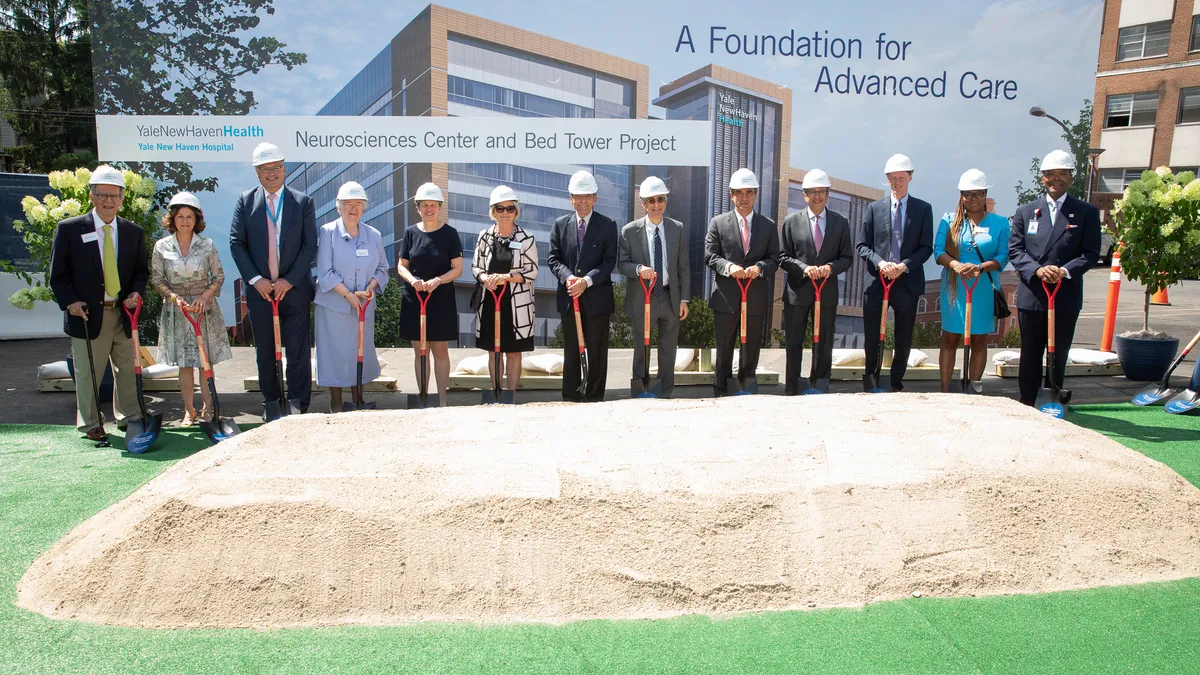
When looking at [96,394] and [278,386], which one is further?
[278,386]

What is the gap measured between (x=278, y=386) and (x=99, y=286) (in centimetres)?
122

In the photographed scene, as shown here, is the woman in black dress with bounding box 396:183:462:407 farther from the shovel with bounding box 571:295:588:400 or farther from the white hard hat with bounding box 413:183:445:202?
the shovel with bounding box 571:295:588:400

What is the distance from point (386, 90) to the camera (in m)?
6.71

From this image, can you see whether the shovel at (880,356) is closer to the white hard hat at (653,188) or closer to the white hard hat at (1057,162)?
the white hard hat at (1057,162)

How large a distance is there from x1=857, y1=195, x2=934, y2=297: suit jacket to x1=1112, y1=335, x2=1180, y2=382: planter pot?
2586 mm

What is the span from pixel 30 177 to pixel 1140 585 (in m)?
14.2

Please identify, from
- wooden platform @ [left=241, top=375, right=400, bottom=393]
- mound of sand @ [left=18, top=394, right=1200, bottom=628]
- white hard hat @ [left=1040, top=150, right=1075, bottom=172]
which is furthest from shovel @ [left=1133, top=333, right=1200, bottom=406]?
wooden platform @ [left=241, top=375, right=400, bottom=393]

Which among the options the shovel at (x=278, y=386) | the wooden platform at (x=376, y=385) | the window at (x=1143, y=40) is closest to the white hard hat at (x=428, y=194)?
the shovel at (x=278, y=386)

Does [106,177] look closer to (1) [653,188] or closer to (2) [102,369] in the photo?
(2) [102,369]

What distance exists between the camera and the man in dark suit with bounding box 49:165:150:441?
4.88 m

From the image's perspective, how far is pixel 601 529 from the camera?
111 inches

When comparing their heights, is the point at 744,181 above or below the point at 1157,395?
above

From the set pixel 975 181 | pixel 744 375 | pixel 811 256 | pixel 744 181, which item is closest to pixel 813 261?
pixel 811 256

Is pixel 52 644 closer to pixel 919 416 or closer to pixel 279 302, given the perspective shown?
pixel 279 302
